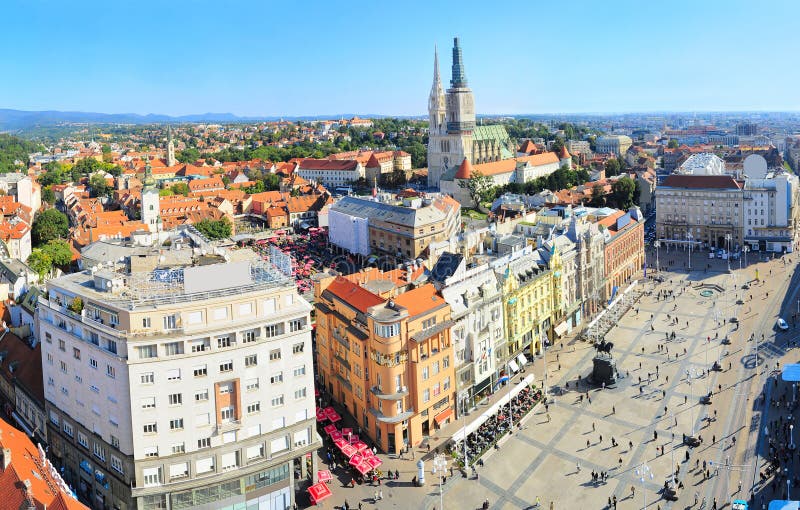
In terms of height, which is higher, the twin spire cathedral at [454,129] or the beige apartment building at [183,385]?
the twin spire cathedral at [454,129]

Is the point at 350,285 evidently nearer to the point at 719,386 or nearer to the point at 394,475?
the point at 394,475

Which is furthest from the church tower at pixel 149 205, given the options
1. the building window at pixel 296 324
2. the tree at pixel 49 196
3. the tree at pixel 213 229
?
the building window at pixel 296 324

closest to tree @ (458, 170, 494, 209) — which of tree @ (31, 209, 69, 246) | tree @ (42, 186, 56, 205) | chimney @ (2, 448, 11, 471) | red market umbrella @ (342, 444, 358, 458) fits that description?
tree @ (31, 209, 69, 246)

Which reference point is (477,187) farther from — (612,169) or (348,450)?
(348,450)

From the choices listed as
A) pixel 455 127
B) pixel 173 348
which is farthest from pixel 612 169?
pixel 173 348

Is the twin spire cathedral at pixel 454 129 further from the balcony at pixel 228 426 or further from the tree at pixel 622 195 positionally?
the balcony at pixel 228 426
